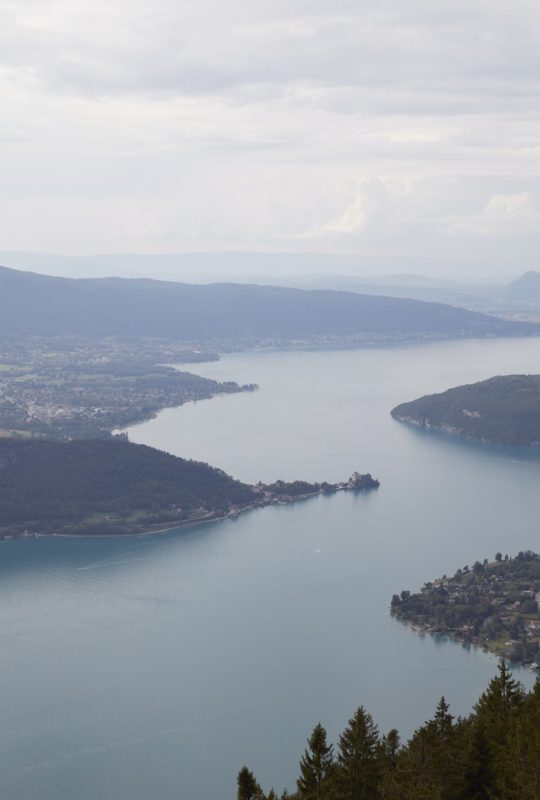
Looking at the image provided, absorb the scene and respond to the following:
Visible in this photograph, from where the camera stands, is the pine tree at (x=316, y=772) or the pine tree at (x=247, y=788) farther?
the pine tree at (x=316, y=772)

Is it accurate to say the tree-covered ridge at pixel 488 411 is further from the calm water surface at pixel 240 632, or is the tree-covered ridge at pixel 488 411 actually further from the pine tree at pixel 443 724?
the pine tree at pixel 443 724

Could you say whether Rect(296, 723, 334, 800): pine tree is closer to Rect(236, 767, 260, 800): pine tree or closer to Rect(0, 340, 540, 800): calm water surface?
Rect(236, 767, 260, 800): pine tree

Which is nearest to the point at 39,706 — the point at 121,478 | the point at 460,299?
the point at 121,478

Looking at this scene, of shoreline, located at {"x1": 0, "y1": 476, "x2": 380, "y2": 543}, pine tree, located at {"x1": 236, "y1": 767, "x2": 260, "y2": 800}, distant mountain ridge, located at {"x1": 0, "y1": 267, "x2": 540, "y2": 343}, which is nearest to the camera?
pine tree, located at {"x1": 236, "y1": 767, "x2": 260, "y2": 800}

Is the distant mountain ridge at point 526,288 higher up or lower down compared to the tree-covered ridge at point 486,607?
higher up

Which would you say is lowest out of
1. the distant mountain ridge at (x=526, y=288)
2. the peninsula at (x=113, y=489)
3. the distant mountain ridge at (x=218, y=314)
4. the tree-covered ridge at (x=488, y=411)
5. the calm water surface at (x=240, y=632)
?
the calm water surface at (x=240, y=632)

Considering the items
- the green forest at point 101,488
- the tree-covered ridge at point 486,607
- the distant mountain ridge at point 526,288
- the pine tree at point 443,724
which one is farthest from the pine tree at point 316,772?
the distant mountain ridge at point 526,288

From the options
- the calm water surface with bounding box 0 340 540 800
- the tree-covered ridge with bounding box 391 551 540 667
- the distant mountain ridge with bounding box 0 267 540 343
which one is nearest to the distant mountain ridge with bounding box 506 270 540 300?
the distant mountain ridge with bounding box 0 267 540 343
